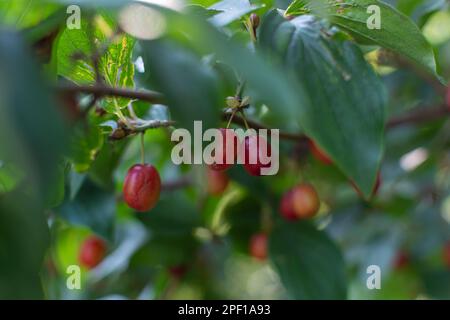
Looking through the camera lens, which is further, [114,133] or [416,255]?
[416,255]

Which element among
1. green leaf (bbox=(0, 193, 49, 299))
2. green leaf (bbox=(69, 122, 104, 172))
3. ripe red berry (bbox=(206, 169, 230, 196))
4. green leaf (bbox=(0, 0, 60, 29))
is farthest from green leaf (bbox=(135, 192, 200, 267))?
green leaf (bbox=(0, 193, 49, 299))

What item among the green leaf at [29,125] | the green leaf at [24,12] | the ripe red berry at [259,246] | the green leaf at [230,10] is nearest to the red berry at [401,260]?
the ripe red berry at [259,246]

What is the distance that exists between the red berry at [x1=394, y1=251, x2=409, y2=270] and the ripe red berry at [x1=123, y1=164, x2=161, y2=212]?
0.94m

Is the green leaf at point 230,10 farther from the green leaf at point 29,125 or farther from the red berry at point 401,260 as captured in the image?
the red berry at point 401,260

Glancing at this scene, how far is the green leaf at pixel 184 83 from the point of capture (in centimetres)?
33

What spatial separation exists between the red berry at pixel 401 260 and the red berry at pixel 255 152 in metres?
0.97

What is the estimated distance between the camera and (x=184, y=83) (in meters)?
0.34

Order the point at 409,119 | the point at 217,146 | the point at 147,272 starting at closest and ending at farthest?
the point at 217,146, the point at 409,119, the point at 147,272

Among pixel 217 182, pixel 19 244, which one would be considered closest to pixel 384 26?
pixel 19 244

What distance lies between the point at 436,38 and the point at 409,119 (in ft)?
1.54

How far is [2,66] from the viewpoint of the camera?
288 millimetres

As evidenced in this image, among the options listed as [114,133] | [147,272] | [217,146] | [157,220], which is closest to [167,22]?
[217,146]

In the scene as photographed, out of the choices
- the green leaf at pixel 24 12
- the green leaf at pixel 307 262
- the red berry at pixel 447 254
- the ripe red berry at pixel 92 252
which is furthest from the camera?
the red berry at pixel 447 254
